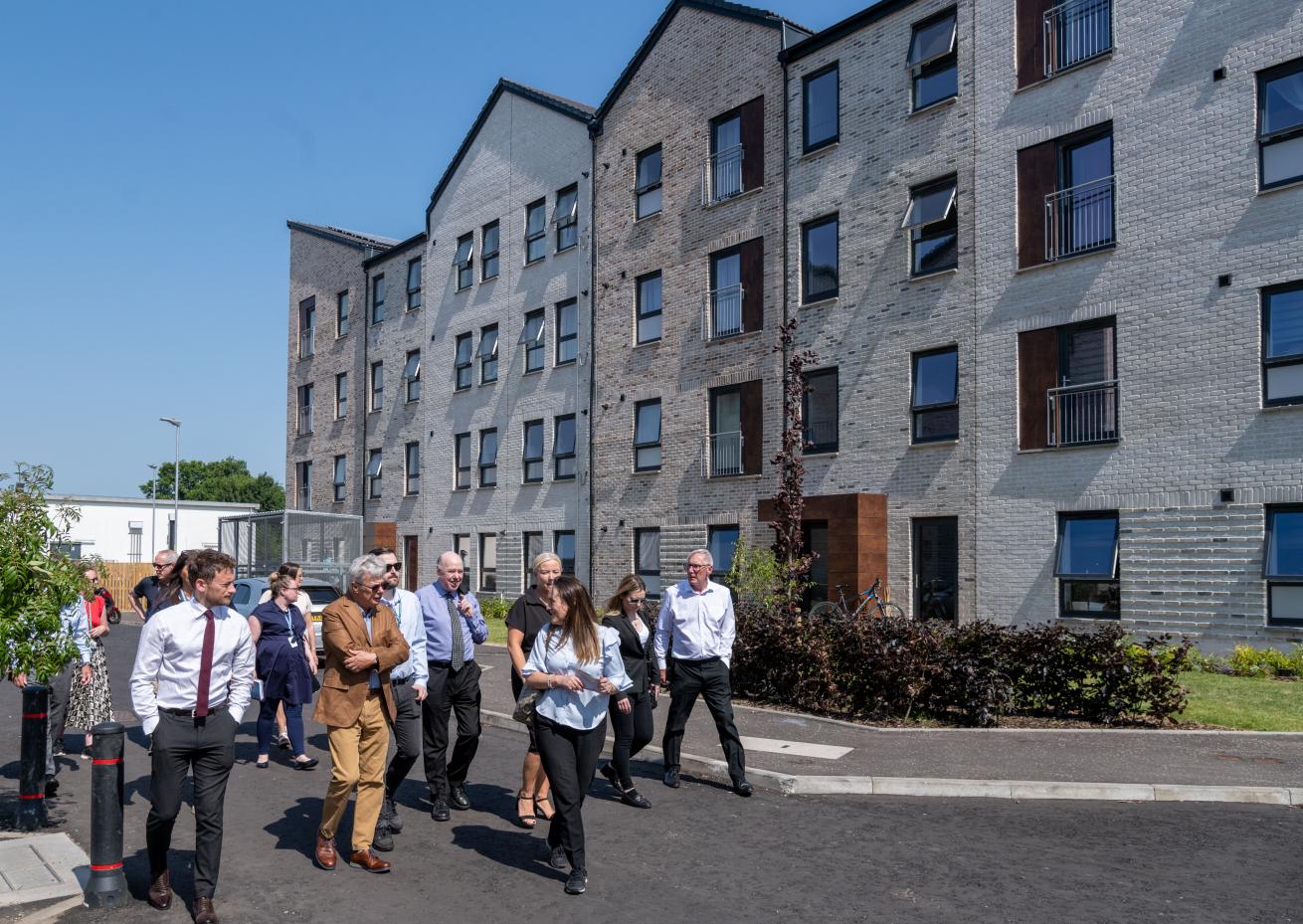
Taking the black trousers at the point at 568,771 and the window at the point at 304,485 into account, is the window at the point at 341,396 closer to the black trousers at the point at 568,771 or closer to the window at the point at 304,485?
the window at the point at 304,485

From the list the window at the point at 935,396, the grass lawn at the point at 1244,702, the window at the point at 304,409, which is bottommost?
the grass lawn at the point at 1244,702

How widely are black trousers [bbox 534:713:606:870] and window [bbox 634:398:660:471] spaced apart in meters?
20.9

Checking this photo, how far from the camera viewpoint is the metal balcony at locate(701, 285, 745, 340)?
84.0ft

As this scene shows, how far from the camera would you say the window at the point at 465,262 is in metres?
36.0

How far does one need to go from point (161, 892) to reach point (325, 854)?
98 centimetres

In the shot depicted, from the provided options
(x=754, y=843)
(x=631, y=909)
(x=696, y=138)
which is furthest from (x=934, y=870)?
(x=696, y=138)

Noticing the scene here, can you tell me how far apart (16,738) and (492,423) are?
2297 cm

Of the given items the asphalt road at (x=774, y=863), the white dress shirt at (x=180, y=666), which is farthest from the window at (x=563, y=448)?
the white dress shirt at (x=180, y=666)

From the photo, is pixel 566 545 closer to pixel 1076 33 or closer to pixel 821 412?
pixel 821 412

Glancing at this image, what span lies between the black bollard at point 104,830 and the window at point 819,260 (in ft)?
62.0

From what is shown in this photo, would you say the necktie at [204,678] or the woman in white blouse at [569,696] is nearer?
the necktie at [204,678]

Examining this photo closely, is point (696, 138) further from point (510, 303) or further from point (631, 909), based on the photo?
point (631, 909)

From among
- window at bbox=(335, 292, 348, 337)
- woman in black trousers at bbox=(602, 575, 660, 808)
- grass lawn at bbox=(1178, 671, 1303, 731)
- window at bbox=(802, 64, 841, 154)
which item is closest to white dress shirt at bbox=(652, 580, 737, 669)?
woman in black trousers at bbox=(602, 575, 660, 808)

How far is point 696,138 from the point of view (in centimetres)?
2688
